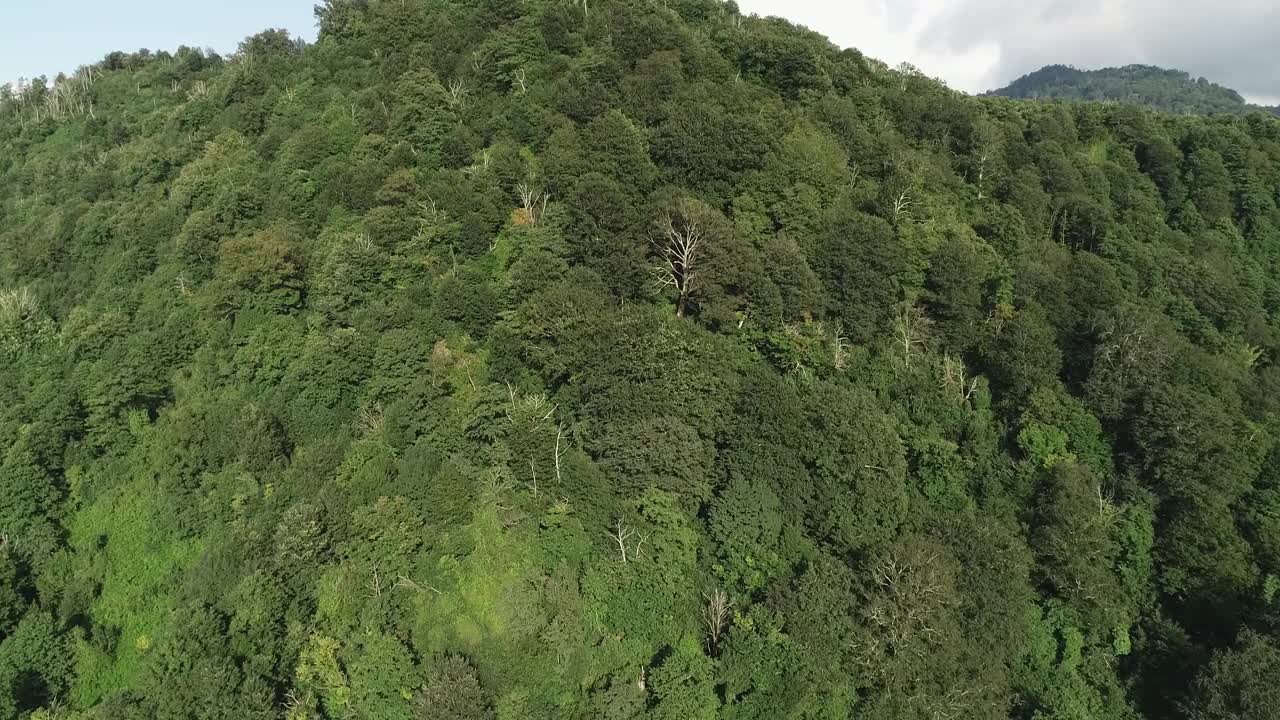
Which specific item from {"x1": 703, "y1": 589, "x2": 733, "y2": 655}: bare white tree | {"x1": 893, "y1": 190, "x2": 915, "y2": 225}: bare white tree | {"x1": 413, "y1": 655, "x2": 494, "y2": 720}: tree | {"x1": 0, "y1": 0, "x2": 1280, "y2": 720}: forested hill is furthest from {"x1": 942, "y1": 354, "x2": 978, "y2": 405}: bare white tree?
{"x1": 413, "y1": 655, "x2": 494, "y2": 720}: tree

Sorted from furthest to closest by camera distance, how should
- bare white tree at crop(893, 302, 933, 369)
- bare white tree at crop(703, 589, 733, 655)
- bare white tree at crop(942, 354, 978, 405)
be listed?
bare white tree at crop(893, 302, 933, 369)
bare white tree at crop(942, 354, 978, 405)
bare white tree at crop(703, 589, 733, 655)

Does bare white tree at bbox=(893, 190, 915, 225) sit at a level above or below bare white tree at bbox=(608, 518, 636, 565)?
above

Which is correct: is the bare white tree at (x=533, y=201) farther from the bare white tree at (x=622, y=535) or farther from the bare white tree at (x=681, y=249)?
the bare white tree at (x=622, y=535)

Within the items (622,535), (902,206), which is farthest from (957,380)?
(622,535)

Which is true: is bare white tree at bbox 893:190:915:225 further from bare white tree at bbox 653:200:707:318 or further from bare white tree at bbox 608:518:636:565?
bare white tree at bbox 608:518:636:565

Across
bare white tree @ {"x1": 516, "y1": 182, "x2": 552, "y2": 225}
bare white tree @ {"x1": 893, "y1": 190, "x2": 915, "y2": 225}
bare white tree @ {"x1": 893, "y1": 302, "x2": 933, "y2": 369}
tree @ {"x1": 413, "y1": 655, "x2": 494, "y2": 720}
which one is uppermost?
bare white tree @ {"x1": 893, "y1": 190, "x2": 915, "y2": 225}

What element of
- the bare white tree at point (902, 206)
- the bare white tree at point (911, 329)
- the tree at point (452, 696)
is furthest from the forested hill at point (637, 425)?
the bare white tree at point (902, 206)

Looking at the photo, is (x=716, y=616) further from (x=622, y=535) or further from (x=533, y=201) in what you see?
(x=533, y=201)

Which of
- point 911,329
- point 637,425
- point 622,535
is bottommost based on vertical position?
point 622,535
